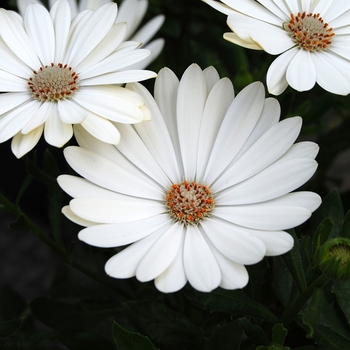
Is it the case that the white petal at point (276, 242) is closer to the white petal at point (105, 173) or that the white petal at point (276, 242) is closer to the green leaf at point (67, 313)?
the white petal at point (105, 173)

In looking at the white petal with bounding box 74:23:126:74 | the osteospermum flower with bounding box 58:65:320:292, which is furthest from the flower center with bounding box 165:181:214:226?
the white petal with bounding box 74:23:126:74

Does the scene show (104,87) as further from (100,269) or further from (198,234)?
(100,269)

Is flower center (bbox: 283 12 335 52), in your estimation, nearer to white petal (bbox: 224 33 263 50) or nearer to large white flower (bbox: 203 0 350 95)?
large white flower (bbox: 203 0 350 95)

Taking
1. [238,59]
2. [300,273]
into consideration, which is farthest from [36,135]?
[238,59]

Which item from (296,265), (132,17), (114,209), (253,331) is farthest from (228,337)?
(132,17)

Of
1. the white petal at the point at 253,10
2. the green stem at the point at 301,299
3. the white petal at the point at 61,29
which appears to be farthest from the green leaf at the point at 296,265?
the white petal at the point at 61,29
